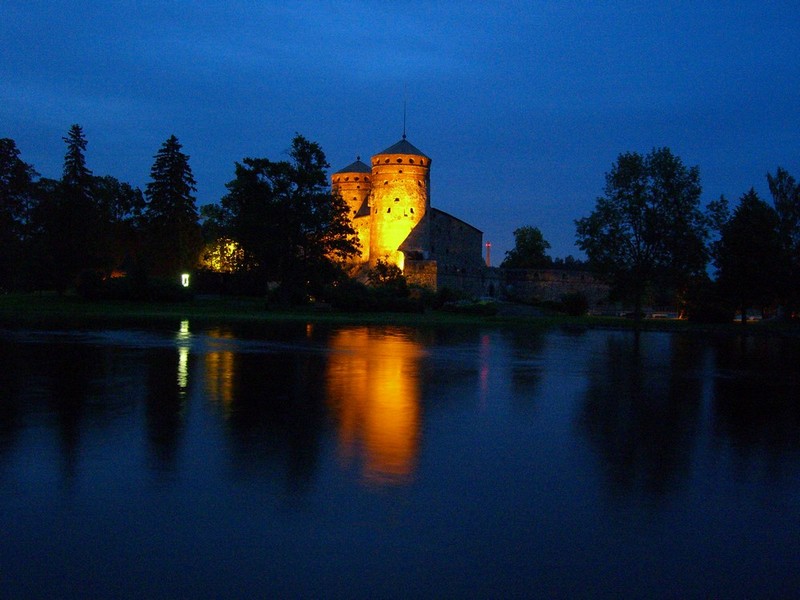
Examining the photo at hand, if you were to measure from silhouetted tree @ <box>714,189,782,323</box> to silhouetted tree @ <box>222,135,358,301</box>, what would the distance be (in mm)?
26975

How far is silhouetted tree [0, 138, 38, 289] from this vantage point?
62875 mm

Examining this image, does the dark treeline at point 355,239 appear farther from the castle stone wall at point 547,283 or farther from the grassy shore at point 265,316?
the castle stone wall at point 547,283

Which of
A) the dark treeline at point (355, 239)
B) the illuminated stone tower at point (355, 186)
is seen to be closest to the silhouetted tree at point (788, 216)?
the dark treeline at point (355, 239)

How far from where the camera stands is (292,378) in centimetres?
1591

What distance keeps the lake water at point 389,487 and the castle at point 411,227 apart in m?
58.3

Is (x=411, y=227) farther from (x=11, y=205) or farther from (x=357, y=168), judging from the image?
(x=11, y=205)

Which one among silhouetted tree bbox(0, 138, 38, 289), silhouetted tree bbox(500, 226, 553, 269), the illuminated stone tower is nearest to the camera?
silhouetted tree bbox(0, 138, 38, 289)

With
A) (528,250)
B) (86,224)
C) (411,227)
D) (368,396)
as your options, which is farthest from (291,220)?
(528,250)

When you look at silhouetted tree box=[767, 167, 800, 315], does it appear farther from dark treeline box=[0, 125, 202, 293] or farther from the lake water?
dark treeline box=[0, 125, 202, 293]

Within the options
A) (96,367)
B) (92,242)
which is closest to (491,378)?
(96,367)

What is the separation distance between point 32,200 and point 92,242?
22.5m

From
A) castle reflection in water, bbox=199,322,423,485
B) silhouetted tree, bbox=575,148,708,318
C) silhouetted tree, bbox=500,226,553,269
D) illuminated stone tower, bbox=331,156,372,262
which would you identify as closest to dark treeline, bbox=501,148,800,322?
silhouetted tree, bbox=575,148,708,318

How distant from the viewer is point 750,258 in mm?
47094

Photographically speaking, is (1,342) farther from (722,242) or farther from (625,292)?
(722,242)
